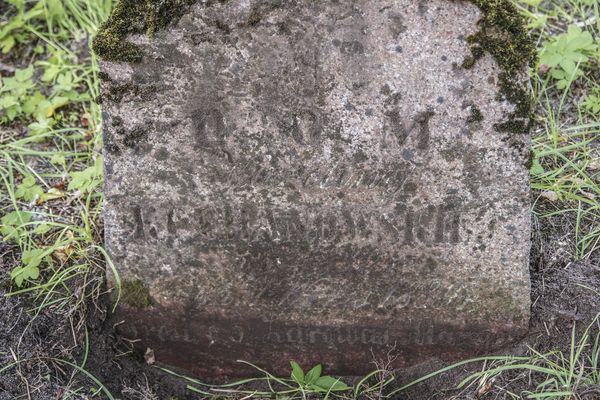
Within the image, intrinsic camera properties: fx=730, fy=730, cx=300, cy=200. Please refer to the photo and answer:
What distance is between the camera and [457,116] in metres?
2.06

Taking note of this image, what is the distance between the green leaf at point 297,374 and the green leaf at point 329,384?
1.9 inches

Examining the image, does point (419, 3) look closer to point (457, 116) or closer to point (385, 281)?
point (457, 116)

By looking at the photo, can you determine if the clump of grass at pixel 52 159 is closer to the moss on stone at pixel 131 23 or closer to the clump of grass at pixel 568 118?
the moss on stone at pixel 131 23

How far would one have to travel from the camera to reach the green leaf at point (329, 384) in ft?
7.71

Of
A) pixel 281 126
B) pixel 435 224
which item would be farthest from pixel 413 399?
pixel 281 126

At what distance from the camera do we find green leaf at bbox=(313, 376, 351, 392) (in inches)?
92.5

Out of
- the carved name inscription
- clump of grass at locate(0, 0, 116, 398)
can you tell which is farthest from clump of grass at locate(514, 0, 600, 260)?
clump of grass at locate(0, 0, 116, 398)

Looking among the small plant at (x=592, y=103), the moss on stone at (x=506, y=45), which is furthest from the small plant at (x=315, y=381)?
the small plant at (x=592, y=103)

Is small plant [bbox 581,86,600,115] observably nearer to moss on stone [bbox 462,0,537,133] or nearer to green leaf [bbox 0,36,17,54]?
moss on stone [bbox 462,0,537,133]

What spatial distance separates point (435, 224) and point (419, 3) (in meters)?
0.66

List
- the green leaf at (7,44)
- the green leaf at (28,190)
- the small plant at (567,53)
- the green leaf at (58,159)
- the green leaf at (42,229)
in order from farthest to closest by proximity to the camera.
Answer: the green leaf at (7,44) → the small plant at (567,53) → the green leaf at (58,159) → the green leaf at (28,190) → the green leaf at (42,229)

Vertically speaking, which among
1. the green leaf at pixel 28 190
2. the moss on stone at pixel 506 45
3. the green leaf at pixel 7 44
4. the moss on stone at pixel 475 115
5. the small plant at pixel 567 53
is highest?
the moss on stone at pixel 506 45

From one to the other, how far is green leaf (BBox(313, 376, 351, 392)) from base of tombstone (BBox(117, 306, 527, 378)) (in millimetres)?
72

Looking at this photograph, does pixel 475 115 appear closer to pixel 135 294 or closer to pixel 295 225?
pixel 295 225
